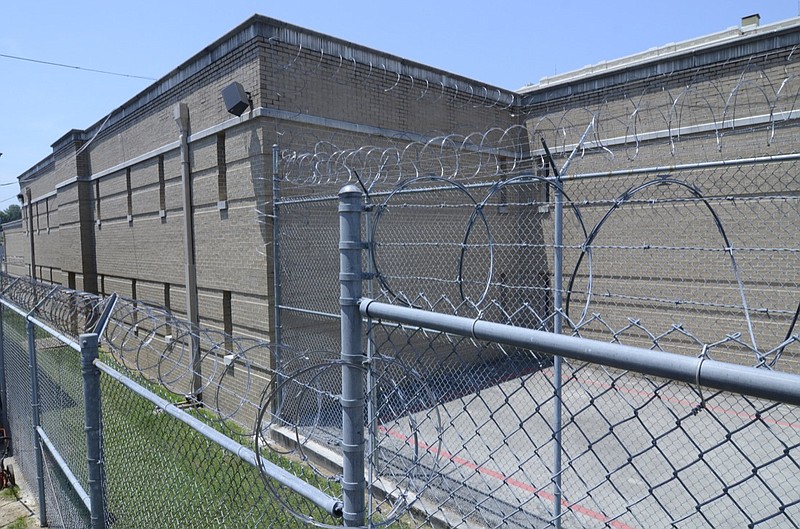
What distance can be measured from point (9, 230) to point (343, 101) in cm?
3414

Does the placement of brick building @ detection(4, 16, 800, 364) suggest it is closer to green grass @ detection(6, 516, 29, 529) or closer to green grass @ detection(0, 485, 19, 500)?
green grass @ detection(0, 485, 19, 500)

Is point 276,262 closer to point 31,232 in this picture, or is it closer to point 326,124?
point 326,124

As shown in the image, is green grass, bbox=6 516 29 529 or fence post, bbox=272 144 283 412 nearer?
green grass, bbox=6 516 29 529

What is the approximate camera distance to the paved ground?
5.58 m

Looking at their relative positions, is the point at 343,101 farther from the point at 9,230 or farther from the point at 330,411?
the point at 9,230

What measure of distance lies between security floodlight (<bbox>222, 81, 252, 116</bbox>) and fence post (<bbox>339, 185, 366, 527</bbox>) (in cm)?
706

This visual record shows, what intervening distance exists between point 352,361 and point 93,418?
7.54 ft

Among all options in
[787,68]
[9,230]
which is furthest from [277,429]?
[9,230]

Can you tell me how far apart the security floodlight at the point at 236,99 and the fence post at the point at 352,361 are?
7063 mm

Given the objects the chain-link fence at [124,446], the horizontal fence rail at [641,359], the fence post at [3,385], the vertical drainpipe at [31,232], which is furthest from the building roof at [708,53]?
the vertical drainpipe at [31,232]

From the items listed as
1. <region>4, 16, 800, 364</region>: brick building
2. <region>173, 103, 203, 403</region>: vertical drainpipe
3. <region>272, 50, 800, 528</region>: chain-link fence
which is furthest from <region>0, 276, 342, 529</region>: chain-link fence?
<region>4, 16, 800, 364</region>: brick building

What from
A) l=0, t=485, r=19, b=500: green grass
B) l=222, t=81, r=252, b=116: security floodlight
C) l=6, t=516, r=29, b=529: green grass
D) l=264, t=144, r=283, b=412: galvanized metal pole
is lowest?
l=0, t=485, r=19, b=500: green grass

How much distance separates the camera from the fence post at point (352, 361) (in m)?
1.72

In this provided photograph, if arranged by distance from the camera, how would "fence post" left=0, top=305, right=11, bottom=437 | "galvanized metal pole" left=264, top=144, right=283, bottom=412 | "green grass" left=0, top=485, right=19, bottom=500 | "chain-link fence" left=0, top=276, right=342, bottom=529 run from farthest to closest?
"galvanized metal pole" left=264, top=144, right=283, bottom=412 → "fence post" left=0, top=305, right=11, bottom=437 → "green grass" left=0, top=485, right=19, bottom=500 → "chain-link fence" left=0, top=276, right=342, bottom=529
